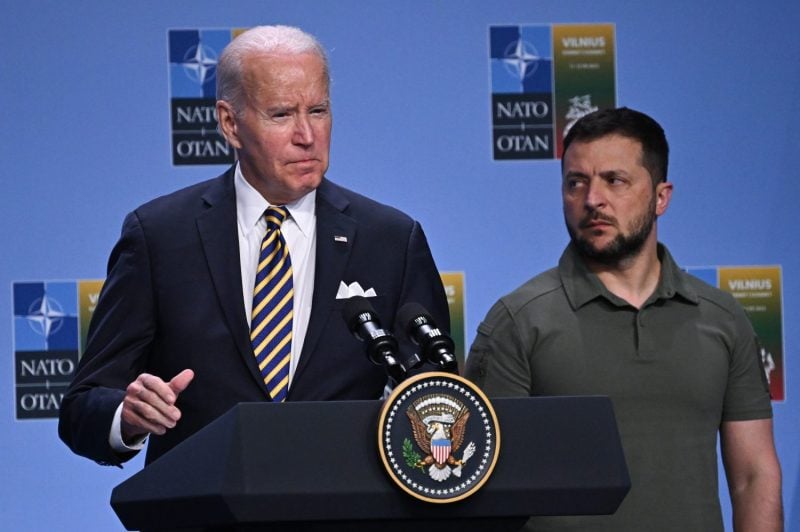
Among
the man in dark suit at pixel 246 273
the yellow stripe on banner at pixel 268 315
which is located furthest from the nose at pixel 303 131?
the yellow stripe on banner at pixel 268 315

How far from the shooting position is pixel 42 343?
3592 millimetres

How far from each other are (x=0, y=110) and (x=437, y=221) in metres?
1.24

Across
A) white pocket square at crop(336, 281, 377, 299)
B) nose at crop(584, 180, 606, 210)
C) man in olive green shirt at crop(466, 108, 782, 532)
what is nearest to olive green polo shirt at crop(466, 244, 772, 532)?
man in olive green shirt at crop(466, 108, 782, 532)

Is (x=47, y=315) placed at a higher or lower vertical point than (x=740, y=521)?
higher

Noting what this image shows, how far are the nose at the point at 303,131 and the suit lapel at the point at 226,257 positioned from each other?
18cm

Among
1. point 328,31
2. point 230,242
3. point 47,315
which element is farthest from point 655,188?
point 47,315

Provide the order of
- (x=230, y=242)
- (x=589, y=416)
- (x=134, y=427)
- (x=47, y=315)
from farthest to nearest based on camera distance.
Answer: (x=47, y=315) < (x=230, y=242) < (x=134, y=427) < (x=589, y=416)

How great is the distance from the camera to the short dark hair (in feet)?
8.56

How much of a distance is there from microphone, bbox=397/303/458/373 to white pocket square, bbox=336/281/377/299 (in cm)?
40

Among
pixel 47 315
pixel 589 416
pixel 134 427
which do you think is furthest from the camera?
pixel 47 315

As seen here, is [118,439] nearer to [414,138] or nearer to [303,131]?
[303,131]

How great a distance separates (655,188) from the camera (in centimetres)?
263

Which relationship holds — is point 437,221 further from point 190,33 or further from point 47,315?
point 47,315

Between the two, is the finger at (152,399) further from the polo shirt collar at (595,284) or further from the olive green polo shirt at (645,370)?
the polo shirt collar at (595,284)
